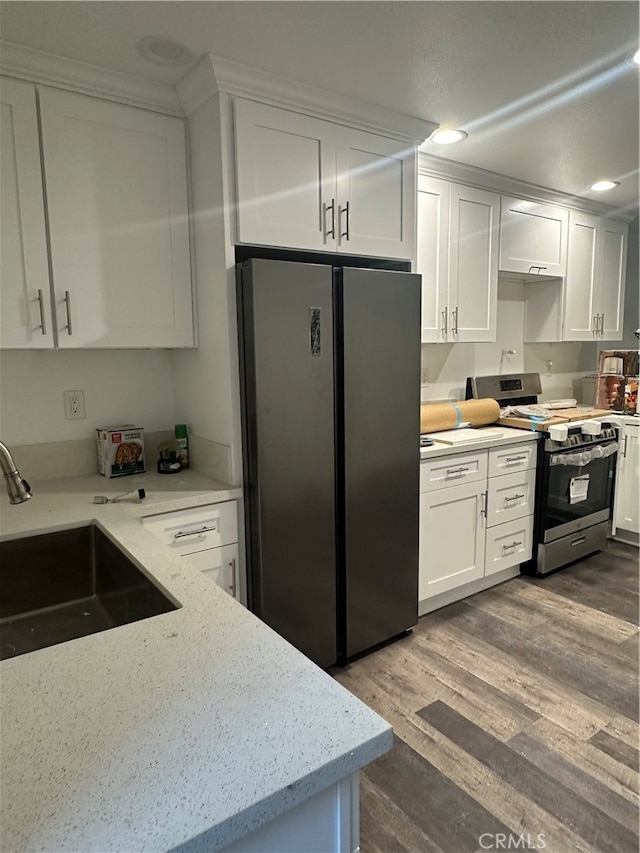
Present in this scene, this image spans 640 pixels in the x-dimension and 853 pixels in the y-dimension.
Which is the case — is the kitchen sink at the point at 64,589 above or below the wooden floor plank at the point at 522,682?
above

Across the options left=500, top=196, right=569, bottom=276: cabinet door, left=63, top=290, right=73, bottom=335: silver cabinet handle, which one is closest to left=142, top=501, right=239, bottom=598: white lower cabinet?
left=63, top=290, right=73, bottom=335: silver cabinet handle

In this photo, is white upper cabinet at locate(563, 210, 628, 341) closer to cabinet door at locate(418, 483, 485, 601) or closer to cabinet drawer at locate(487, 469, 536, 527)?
cabinet drawer at locate(487, 469, 536, 527)

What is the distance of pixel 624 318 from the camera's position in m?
4.20

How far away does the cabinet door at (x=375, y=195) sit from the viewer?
213 cm

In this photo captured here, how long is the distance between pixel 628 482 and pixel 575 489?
22.8 inches

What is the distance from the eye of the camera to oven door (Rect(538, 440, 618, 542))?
10.2 ft

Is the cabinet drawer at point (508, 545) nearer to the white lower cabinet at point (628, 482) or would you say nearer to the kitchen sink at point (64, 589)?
the white lower cabinet at point (628, 482)

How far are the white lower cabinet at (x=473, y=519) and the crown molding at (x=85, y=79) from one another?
183 centimetres

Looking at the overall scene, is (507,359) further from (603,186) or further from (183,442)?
(183,442)

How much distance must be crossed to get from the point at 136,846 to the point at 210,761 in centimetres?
12

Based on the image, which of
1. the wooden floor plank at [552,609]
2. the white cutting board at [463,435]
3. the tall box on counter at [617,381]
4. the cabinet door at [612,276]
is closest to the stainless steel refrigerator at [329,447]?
the white cutting board at [463,435]

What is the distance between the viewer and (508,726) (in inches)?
77.0

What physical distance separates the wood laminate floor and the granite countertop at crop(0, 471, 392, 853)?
41.4 inches

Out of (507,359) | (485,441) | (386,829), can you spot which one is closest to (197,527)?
(386,829)
